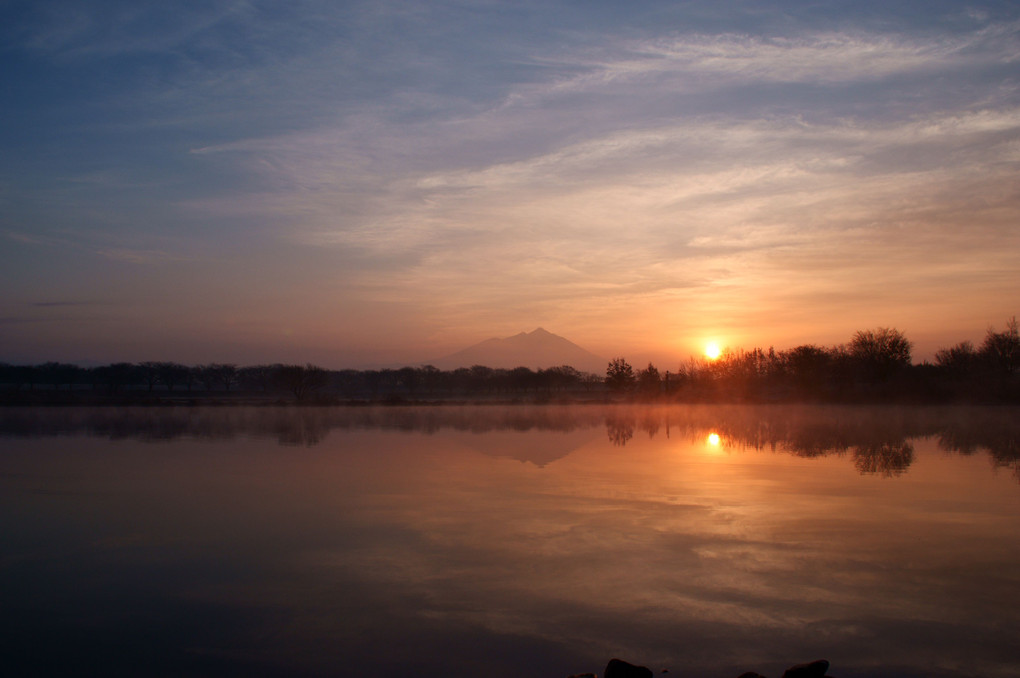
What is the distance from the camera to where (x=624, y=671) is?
5.04 m

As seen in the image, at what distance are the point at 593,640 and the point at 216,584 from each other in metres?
4.04

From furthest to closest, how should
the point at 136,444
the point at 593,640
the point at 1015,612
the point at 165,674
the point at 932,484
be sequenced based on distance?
the point at 136,444
the point at 932,484
the point at 1015,612
the point at 593,640
the point at 165,674

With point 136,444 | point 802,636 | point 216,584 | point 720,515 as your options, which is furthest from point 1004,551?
point 136,444

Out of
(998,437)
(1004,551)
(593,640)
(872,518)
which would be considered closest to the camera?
(593,640)

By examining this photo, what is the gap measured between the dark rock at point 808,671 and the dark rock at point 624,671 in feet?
3.27

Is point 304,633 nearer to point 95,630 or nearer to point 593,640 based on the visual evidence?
point 95,630

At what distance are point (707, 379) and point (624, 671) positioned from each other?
87.0m

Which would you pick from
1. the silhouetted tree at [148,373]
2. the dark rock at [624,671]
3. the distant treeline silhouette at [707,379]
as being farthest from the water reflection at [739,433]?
Result: the silhouetted tree at [148,373]

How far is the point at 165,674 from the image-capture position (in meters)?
5.23

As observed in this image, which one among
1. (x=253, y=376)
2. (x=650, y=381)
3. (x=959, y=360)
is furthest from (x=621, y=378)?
(x=253, y=376)

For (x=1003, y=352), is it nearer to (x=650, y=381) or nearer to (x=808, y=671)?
(x=650, y=381)

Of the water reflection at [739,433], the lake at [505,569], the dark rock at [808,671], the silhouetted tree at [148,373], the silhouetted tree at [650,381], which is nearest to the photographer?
the dark rock at [808,671]

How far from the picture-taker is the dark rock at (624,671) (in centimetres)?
503

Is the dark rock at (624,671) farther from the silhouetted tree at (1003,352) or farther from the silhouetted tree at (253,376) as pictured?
the silhouetted tree at (253,376)
